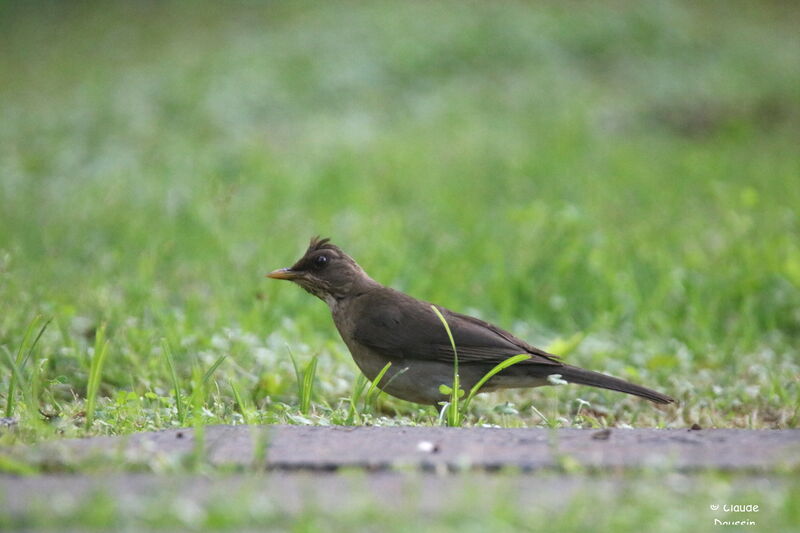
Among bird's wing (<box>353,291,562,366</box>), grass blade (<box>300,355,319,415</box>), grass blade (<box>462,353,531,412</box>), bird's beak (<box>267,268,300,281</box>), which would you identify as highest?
bird's beak (<box>267,268,300,281</box>)

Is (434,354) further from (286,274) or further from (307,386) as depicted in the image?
(286,274)

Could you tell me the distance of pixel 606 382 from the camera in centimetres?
443

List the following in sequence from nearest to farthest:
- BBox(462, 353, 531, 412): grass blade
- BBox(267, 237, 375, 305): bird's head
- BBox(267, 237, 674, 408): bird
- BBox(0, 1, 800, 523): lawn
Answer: BBox(462, 353, 531, 412): grass blade → BBox(267, 237, 674, 408): bird → BBox(0, 1, 800, 523): lawn → BBox(267, 237, 375, 305): bird's head

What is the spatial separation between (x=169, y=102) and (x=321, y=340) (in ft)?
28.4

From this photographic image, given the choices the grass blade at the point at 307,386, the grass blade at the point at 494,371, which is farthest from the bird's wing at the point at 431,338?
the grass blade at the point at 307,386

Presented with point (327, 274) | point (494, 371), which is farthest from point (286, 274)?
point (494, 371)

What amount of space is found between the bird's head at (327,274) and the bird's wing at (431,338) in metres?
0.38

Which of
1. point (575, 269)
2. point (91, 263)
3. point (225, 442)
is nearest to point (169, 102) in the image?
point (91, 263)

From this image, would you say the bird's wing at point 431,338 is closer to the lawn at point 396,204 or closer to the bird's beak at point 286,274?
the lawn at point 396,204

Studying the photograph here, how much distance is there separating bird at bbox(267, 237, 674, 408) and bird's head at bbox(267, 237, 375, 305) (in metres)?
0.22

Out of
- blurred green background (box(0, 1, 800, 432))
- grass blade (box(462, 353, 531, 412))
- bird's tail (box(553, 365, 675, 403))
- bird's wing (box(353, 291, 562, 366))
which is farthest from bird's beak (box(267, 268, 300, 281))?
bird's tail (box(553, 365, 675, 403))

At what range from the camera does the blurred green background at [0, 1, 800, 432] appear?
17.4ft

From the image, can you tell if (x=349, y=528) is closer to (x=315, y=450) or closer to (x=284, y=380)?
(x=315, y=450)

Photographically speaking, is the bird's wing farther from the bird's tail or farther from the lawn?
the lawn
